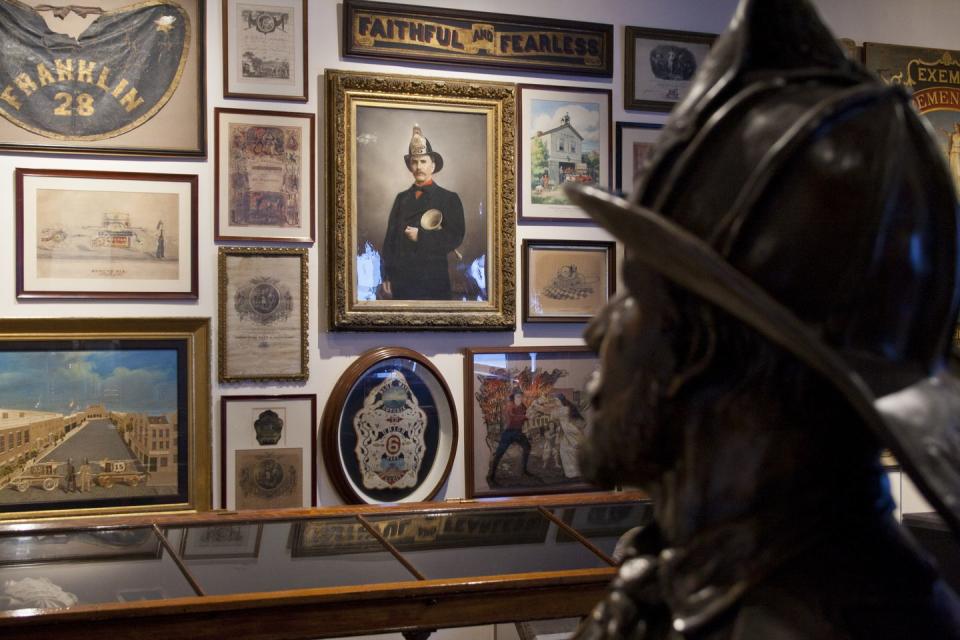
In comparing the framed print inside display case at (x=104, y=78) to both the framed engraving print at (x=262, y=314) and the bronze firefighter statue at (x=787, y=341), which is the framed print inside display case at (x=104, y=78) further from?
the bronze firefighter statue at (x=787, y=341)

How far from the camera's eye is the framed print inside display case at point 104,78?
4039mm

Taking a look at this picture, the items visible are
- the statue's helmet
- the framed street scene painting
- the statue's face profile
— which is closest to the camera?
the statue's helmet

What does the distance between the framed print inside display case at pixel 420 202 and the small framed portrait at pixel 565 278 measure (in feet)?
0.36

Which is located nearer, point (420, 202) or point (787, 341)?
point (787, 341)

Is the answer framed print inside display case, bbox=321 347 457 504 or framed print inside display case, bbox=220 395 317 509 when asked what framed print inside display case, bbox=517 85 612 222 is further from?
framed print inside display case, bbox=220 395 317 509

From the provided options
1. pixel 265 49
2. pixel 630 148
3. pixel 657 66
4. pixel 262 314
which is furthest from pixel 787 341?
pixel 657 66

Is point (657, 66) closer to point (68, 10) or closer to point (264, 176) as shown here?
point (264, 176)

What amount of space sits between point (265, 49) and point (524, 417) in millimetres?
1977

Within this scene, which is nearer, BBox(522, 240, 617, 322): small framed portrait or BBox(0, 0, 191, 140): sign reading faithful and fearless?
BBox(0, 0, 191, 140): sign reading faithful and fearless

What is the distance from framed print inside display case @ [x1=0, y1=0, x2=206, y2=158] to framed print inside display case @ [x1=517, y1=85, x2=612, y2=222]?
4.75 ft

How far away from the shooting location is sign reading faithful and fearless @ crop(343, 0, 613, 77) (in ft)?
14.6

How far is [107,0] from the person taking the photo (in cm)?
416

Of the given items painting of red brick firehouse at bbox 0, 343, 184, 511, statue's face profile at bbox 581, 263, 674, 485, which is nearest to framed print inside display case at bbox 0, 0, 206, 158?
painting of red brick firehouse at bbox 0, 343, 184, 511

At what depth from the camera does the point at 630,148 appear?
4.87 m
